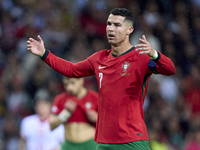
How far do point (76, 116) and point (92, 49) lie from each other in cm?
445

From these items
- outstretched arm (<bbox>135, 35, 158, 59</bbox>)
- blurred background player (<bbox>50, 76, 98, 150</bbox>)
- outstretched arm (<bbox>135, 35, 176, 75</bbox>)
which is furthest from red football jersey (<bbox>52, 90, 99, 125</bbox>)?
outstretched arm (<bbox>135, 35, 158, 59</bbox>)

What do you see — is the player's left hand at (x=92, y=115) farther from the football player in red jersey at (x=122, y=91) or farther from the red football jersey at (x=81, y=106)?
the football player in red jersey at (x=122, y=91)

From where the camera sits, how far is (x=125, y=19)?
17.4ft

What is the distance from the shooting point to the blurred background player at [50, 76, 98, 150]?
7395 millimetres

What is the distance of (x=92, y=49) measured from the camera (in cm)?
1180

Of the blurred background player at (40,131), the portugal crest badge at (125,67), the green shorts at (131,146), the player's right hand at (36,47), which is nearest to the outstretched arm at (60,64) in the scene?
the player's right hand at (36,47)

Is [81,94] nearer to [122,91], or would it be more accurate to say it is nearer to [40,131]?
[40,131]

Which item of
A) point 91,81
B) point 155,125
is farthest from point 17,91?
point 155,125

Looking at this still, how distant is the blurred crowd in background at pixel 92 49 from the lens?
10430mm

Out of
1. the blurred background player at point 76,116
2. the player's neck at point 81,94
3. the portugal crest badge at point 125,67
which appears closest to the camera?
the portugal crest badge at point 125,67

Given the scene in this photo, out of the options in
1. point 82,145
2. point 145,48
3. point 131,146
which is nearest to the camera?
point 145,48

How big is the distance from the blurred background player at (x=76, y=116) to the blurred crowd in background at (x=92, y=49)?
2.64 m

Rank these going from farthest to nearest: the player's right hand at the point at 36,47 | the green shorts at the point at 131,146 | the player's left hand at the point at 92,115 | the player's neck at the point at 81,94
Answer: the player's neck at the point at 81,94 → the player's left hand at the point at 92,115 → the player's right hand at the point at 36,47 → the green shorts at the point at 131,146

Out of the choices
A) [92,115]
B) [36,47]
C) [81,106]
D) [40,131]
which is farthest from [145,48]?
[40,131]
